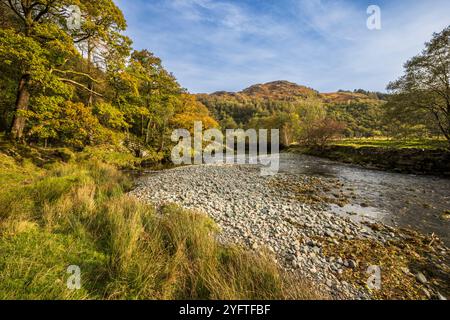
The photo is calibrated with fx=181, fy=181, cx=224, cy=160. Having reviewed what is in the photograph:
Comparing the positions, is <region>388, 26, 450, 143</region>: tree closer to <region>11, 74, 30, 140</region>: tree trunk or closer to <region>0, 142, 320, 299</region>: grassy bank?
<region>0, 142, 320, 299</region>: grassy bank

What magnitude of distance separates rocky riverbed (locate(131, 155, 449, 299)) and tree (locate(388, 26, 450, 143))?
48.7 feet

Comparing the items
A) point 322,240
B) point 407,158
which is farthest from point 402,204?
point 407,158

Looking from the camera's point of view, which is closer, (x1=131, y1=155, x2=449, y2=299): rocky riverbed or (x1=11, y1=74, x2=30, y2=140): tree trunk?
(x1=131, y1=155, x2=449, y2=299): rocky riverbed

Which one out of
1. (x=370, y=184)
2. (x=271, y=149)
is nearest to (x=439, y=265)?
(x=370, y=184)

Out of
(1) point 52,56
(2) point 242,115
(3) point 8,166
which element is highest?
(2) point 242,115

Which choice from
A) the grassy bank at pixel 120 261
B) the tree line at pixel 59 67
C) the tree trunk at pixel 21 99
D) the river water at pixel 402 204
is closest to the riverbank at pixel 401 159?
the river water at pixel 402 204

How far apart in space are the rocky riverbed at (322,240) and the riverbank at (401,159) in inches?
515

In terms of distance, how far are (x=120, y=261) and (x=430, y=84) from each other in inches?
937

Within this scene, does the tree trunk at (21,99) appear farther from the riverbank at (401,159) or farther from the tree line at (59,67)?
the riverbank at (401,159)

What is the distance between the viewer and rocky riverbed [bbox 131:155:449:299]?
3293mm

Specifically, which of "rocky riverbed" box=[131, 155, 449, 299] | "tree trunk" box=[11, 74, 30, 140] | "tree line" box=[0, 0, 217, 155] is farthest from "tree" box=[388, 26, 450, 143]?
"tree trunk" box=[11, 74, 30, 140]

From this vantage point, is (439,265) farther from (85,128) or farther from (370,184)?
(85,128)
